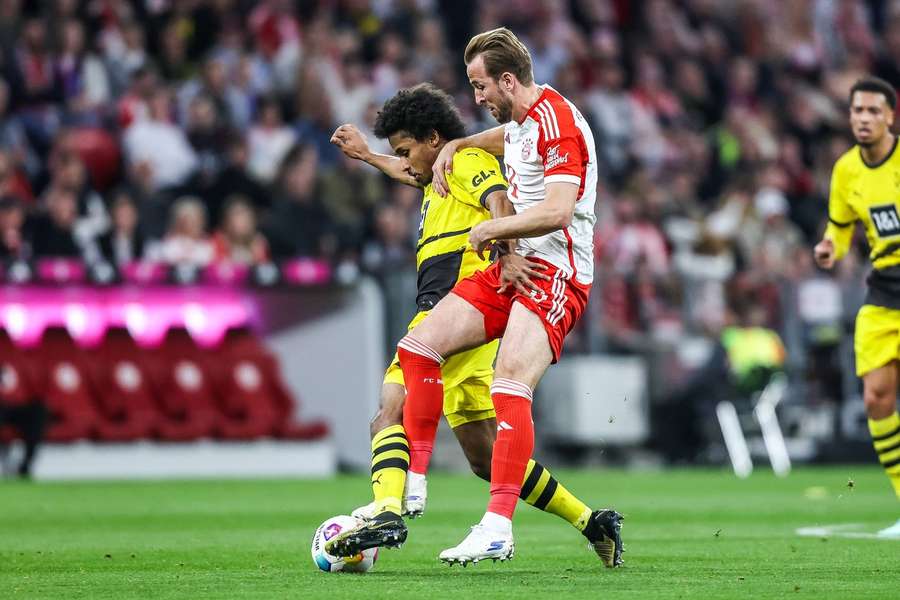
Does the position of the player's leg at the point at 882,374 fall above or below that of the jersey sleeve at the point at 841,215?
below

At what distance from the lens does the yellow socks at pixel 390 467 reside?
6.68 meters

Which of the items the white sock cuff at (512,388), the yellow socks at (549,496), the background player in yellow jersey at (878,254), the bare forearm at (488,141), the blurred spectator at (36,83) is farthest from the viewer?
the blurred spectator at (36,83)

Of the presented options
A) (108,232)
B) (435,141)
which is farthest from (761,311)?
(435,141)

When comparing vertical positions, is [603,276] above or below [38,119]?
below

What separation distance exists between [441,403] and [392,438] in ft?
0.86

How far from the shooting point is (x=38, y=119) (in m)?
16.2

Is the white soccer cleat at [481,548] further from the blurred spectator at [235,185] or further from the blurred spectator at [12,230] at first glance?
the blurred spectator at [235,185]

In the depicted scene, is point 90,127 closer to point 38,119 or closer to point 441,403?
point 38,119

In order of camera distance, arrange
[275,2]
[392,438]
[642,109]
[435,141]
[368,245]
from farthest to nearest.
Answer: [642,109] → [275,2] → [368,245] → [435,141] → [392,438]

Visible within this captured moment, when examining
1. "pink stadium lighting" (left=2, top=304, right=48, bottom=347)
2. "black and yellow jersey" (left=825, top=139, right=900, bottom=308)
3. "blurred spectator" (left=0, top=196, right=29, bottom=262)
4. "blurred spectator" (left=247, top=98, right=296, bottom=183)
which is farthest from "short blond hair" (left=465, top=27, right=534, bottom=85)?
"blurred spectator" (left=247, top=98, right=296, bottom=183)

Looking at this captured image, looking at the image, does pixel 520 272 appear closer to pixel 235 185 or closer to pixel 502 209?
pixel 502 209

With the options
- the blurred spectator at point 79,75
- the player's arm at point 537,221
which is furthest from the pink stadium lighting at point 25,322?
the player's arm at point 537,221

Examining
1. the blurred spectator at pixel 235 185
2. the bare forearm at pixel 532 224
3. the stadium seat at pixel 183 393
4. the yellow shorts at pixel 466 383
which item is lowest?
the stadium seat at pixel 183 393

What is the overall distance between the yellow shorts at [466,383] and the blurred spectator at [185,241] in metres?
8.64
